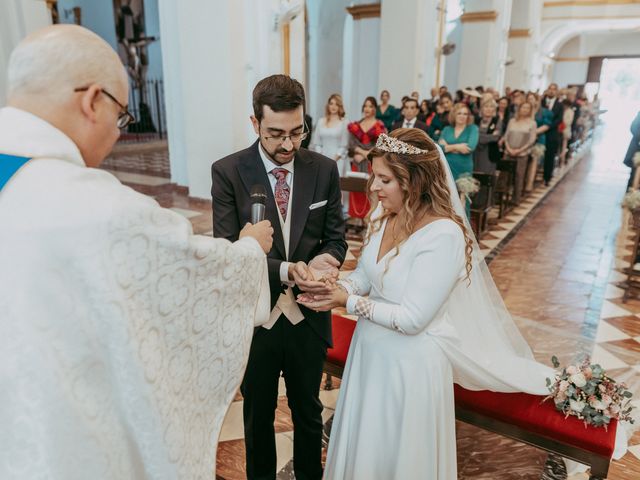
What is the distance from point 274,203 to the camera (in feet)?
6.89

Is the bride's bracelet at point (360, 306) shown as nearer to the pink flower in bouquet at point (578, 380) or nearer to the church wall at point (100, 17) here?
the pink flower in bouquet at point (578, 380)

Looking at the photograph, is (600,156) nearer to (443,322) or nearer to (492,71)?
(492,71)

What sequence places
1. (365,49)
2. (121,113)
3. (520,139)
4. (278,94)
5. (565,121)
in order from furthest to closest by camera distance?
(365,49)
(565,121)
(520,139)
(278,94)
(121,113)

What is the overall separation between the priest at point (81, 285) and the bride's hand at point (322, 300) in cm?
71

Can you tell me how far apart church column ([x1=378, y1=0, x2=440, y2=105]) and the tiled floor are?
12.8 feet

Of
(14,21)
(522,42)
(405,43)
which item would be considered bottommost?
(14,21)

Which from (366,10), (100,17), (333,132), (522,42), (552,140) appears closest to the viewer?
(333,132)

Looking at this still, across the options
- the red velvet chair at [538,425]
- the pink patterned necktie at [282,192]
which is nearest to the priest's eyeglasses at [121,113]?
the pink patterned necktie at [282,192]

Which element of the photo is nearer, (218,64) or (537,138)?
(218,64)

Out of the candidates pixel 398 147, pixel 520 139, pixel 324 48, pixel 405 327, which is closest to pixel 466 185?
pixel 520 139

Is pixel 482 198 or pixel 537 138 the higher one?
pixel 537 138

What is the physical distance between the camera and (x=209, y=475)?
59.3 inches

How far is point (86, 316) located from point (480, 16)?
18076mm

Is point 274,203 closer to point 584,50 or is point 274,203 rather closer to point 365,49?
point 365,49
